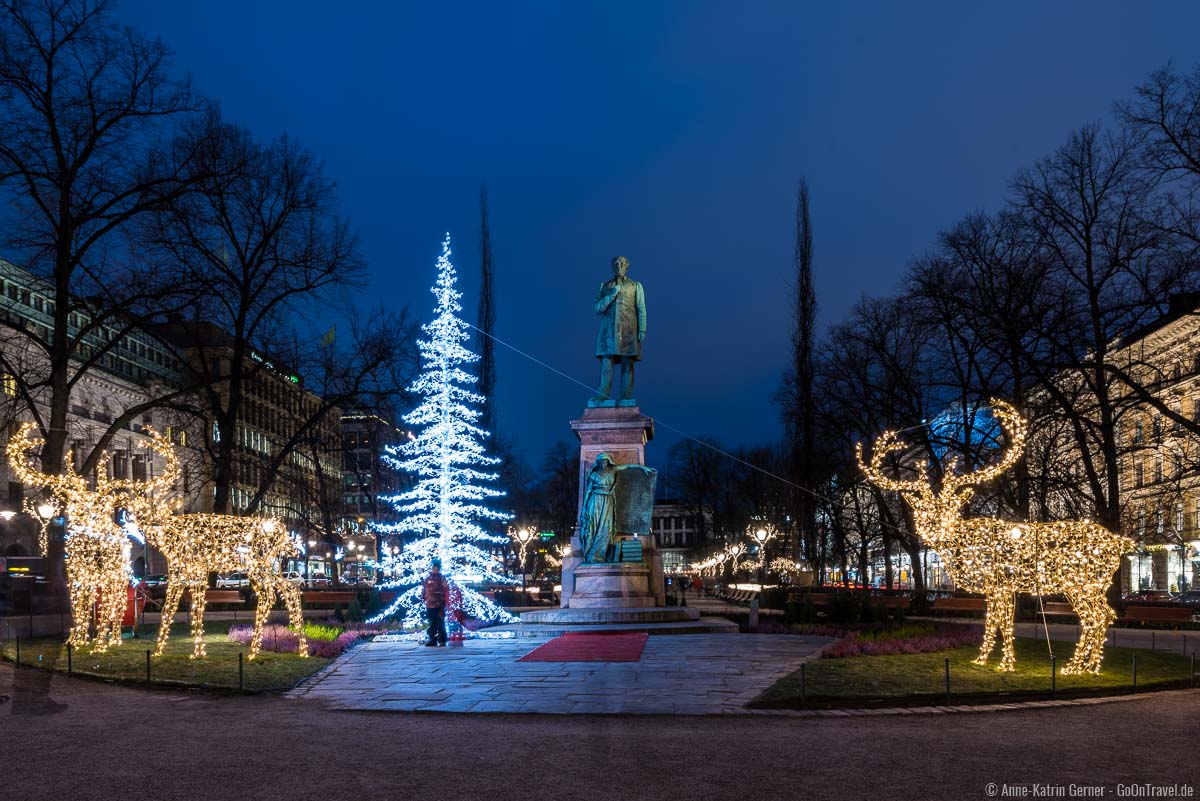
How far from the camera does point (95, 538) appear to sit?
20453 millimetres

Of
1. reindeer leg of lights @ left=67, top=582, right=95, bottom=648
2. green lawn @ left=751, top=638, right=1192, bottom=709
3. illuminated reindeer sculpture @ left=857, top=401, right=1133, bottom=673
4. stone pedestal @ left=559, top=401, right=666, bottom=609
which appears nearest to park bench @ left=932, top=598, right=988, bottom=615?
stone pedestal @ left=559, top=401, right=666, bottom=609

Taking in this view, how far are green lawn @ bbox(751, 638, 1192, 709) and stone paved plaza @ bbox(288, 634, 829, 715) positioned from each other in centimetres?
63

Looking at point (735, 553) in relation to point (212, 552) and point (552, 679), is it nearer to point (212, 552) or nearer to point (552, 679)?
point (212, 552)

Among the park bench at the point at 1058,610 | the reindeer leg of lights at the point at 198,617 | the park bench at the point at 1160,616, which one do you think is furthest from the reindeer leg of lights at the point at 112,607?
the park bench at the point at 1160,616

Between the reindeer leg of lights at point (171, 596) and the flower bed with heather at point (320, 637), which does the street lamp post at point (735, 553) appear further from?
the reindeer leg of lights at point (171, 596)

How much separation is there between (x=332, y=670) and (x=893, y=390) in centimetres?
3157

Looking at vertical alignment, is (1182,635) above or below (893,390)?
below

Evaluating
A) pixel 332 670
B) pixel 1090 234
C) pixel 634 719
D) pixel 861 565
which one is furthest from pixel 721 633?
pixel 861 565

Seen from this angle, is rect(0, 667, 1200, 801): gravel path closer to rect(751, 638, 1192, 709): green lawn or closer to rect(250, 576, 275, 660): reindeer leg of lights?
rect(751, 638, 1192, 709): green lawn

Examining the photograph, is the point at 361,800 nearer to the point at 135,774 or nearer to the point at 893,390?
the point at 135,774

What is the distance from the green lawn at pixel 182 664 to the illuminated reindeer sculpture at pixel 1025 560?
29.3 ft

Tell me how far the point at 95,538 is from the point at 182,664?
13.5 feet

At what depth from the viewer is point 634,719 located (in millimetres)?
12594

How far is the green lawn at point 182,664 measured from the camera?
15.8 meters
